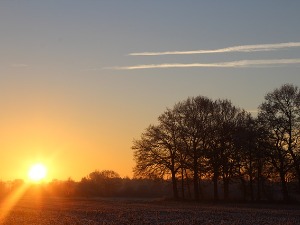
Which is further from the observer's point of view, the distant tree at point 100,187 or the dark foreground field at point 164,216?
the distant tree at point 100,187

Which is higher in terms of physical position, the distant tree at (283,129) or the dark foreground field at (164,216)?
the distant tree at (283,129)

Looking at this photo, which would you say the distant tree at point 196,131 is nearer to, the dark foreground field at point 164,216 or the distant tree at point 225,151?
the distant tree at point 225,151

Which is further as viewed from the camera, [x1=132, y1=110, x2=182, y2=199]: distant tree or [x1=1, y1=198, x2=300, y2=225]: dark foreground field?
[x1=132, y1=110, x2=182, y2=199]: distant tree

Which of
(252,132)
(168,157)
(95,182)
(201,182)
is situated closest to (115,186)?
(95,182)

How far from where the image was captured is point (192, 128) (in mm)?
69000

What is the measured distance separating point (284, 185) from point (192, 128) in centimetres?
1384

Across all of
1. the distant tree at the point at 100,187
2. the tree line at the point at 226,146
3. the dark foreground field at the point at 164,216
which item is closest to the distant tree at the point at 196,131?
the tree line at the point at 226,146

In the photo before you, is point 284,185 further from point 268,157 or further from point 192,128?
point 192,128

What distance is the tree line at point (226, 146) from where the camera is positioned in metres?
62.0

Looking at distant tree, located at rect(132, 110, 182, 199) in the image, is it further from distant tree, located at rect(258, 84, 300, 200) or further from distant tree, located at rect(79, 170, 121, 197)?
distant tree, located at rect(79, 170, 121, 197)

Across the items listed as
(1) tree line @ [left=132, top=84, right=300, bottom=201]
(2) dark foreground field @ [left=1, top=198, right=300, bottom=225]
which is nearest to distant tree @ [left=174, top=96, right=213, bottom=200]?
(1) tree line @ [left=132, top=84, right=300, bottom=201]

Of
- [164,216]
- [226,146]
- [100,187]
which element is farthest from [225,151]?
[100,187]

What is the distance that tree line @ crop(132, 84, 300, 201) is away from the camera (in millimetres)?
62000

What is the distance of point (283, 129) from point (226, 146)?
28.5ft
